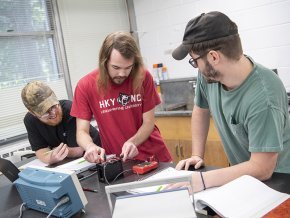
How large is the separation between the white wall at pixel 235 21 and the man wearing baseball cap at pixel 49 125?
5.79 feet

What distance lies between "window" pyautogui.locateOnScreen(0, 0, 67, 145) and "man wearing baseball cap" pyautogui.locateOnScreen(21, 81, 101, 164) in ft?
3.61

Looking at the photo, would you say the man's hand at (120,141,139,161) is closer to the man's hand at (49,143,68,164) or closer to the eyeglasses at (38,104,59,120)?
the man's hand at (49,143,68,164)

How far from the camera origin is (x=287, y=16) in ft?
8.77

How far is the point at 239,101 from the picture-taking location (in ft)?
4.00

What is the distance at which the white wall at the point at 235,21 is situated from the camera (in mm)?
2752

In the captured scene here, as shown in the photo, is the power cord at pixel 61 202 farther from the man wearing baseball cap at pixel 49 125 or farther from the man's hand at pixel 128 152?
the man wearing baseball cap at pixel 49 125

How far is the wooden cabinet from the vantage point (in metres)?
2.74

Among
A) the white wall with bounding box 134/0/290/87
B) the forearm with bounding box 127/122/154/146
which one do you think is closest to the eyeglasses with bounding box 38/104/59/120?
the forearm with bounding box 127/122/154/146

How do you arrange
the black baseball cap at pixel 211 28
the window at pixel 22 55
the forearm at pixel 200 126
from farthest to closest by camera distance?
the window at pixel 22 55 < the forearm at pixel 200 126 < the black baseball cap at pixel 211 28

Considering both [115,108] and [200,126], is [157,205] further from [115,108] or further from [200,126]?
[115,108]

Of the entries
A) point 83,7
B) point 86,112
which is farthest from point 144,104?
point 83,7

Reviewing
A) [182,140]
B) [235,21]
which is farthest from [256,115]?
[235,21]

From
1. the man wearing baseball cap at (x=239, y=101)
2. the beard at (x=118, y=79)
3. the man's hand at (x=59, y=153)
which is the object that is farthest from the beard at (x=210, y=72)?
the man's hand at (x=59, y=153)

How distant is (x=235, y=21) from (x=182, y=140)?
1.24m
